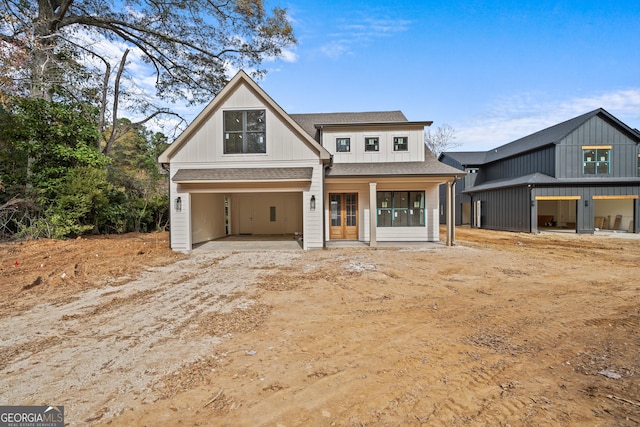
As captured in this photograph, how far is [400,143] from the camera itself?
41.9ft

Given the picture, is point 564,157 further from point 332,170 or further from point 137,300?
point 137,300

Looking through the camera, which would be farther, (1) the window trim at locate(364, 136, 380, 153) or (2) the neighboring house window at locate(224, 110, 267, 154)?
(1) the window trim at locate(364, 136, 380, 153)

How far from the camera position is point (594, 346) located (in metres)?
3.44

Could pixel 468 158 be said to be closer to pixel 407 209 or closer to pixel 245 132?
pixel 407 209

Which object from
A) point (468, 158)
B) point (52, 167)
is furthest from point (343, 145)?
point (468, 158)

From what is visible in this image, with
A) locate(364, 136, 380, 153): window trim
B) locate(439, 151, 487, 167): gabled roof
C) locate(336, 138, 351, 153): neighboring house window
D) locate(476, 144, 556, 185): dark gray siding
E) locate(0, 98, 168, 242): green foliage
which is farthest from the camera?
locate(439, 151, 487, 167): gabled roof

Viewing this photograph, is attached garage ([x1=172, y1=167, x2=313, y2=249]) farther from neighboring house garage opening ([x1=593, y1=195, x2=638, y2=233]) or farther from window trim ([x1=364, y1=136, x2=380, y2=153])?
neighboring house garage opening ([x1=593, y1=195, x2=638, y2=233])

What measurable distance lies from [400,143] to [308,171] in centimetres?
467

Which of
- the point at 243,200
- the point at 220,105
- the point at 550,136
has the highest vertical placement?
the point at 550,136

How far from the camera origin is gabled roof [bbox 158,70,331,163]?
1070 centimetres

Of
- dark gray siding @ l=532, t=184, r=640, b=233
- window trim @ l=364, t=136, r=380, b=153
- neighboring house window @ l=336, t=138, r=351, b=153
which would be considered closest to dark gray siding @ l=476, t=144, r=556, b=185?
dark gray siding @ l=532, t=184, r=640, b=233

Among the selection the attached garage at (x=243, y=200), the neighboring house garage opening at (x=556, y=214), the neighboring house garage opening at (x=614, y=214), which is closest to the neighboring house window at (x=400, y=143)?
the attached garage at (x=243, y=200)

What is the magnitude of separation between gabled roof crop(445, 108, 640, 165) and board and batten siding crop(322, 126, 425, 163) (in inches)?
418
